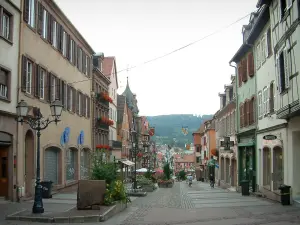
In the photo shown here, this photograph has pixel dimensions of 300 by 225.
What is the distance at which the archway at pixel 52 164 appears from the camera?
86.7 feet

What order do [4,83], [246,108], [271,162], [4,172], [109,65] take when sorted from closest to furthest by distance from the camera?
[4,83] → [4,172] → [271,162] → [246,108] → [109,65]

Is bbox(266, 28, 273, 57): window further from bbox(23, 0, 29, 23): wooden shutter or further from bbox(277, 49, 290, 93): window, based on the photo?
bbox(23, 0, 29, 23): wooden shutter

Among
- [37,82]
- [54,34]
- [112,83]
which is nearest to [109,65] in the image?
[112,83]

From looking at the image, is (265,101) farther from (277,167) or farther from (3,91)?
(3,91)

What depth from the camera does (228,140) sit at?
1403 inches

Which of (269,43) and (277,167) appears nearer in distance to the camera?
(277,167)

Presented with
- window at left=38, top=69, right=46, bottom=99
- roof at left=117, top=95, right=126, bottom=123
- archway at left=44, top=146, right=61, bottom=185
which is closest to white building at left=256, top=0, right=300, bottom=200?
window at left=38, top=69, right=46, bottom=99

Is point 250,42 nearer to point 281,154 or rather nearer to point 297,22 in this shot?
point 281,154

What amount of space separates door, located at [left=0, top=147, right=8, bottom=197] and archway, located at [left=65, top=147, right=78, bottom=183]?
33.4ft

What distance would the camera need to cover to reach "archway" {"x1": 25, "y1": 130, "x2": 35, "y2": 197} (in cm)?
2339

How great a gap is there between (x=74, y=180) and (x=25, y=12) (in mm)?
15168

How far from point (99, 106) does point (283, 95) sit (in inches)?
1020

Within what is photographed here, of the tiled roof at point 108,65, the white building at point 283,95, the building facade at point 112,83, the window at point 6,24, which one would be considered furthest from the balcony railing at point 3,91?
the tiled roof at point 108,65

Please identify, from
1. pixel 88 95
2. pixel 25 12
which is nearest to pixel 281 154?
pixel 25 12
